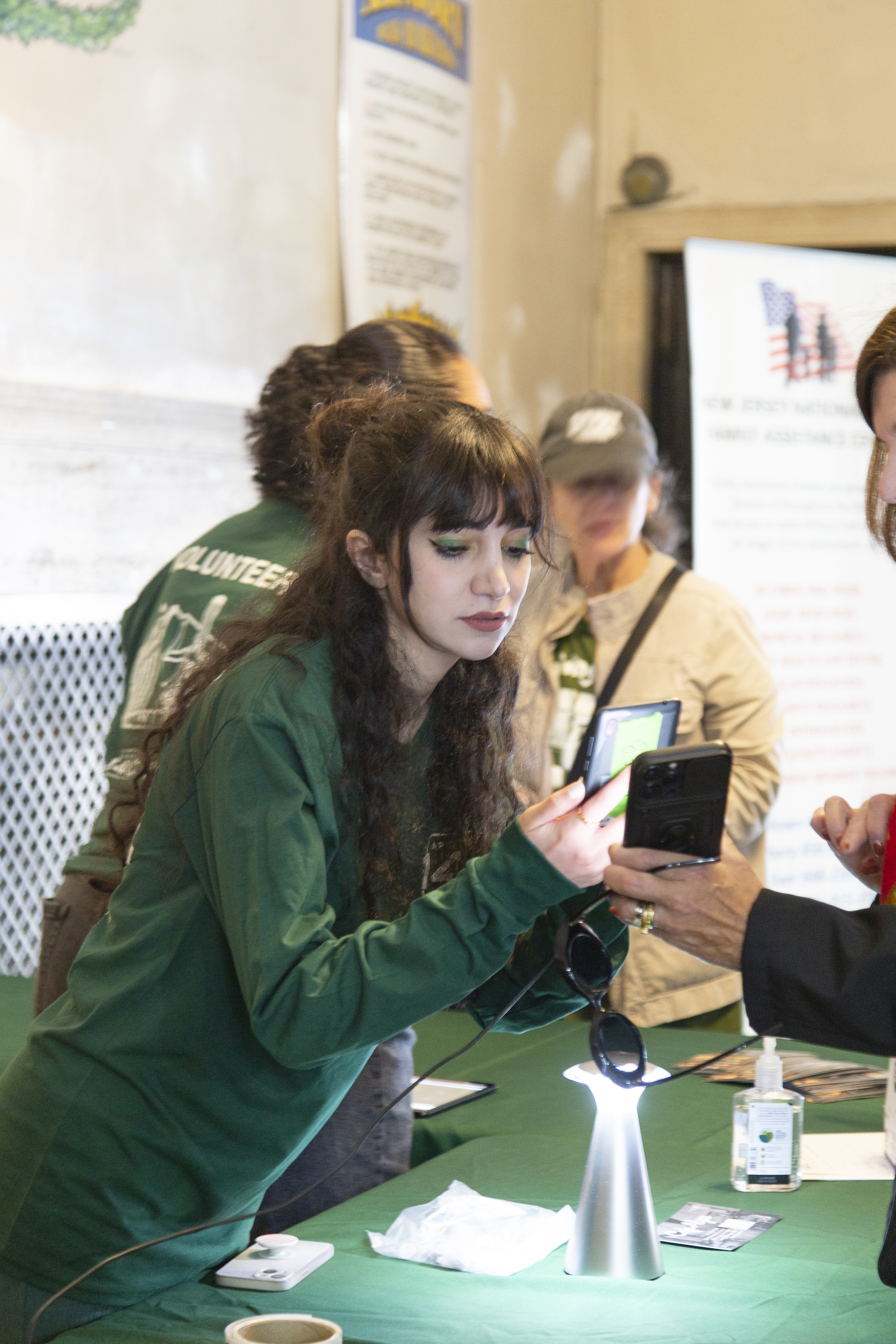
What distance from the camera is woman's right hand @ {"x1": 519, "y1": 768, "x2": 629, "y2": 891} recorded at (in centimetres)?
117

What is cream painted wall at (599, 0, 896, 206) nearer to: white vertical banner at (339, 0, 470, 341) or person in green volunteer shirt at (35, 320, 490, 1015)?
white vertical banner at (339, 0, 470, 341)

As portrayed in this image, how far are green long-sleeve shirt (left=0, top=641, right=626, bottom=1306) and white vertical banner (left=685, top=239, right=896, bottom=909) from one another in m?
2.57

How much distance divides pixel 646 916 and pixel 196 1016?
406mm

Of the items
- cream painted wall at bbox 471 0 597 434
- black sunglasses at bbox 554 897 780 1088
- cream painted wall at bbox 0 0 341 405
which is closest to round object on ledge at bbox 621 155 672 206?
cream painted wall at bbox 471 0 597 434

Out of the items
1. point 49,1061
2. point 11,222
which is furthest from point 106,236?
point 49,1061

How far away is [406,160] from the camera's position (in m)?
4.09

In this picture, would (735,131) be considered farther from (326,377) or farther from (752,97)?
(326,377)

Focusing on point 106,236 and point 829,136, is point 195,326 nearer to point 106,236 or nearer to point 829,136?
point 106,236

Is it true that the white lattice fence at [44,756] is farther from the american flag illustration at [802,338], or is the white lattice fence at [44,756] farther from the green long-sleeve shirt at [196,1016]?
the american flag illustration at [802,338]

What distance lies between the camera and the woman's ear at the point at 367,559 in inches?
52.9

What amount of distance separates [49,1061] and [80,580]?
1.84 meters

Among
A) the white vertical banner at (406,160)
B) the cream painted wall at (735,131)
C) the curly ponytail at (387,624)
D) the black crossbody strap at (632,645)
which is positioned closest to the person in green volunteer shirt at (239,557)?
the curly ponytail at (387,624)

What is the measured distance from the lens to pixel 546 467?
279 centimetres

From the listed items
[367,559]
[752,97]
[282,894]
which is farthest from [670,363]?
[282,894]
